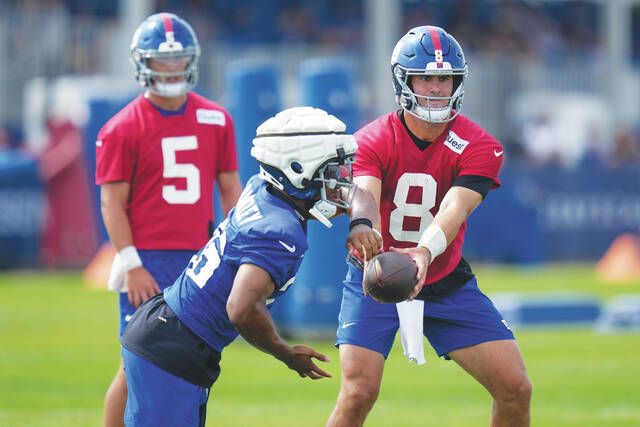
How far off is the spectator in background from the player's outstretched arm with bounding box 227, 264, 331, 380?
2.15 m

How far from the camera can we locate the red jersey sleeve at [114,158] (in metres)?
7.38

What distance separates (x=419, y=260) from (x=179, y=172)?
1.99 m

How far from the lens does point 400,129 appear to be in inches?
260

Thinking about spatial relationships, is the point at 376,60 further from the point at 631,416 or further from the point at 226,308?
the point at 226,308

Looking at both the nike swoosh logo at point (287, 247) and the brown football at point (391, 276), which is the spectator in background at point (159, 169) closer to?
the brown football at point (391, 276)

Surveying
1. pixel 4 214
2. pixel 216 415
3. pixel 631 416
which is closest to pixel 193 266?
pixel 216 415

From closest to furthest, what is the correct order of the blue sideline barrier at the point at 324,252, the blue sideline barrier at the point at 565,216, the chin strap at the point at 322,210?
the chin strap at the point at 322,210 → the blue sideline barrier at the point at 324,252 → the blue sideline barrier at the point at 565,216

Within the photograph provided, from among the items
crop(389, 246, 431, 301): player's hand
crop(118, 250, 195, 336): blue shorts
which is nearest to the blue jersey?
crop(389, 246, 431, 301): player's hand

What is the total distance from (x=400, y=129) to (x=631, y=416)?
3455mm

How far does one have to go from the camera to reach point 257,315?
5191 millimetres

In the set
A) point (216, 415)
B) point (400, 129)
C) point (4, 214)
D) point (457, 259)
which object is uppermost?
point (400, 129)

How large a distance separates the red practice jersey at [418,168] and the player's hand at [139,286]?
4.84 ft

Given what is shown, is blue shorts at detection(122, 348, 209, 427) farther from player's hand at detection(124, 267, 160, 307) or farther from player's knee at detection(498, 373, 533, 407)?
player's hand at detection(124, 267, 160, 307)

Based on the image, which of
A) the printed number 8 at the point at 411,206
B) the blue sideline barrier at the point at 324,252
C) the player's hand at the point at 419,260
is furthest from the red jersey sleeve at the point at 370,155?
the blue sideline barrier at the point at 324,252
